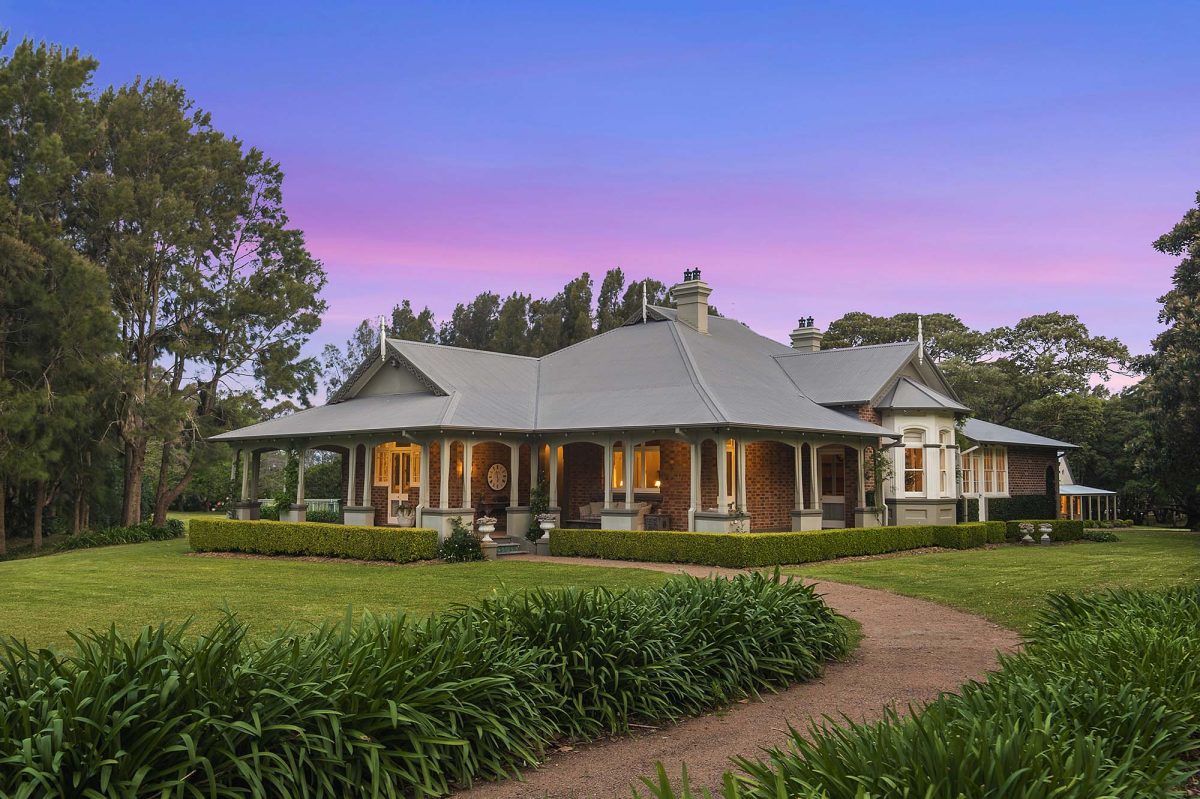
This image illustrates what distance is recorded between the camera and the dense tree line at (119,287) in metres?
27.1

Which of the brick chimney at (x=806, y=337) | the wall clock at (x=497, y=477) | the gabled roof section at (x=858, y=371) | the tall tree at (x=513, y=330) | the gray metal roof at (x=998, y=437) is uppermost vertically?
the tall tree at (x=513, y=330)

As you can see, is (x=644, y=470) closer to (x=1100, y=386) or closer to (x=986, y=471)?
(x=986, y=471)

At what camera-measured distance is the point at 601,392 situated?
956 inches

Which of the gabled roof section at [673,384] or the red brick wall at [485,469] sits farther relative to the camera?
the red brick wall at [485,469]

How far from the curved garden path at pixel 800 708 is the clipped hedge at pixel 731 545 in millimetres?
6198

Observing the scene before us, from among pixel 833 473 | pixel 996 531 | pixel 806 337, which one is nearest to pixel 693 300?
pixel 806 337

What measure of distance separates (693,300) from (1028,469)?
14.9 meters

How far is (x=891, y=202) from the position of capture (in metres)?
19.4

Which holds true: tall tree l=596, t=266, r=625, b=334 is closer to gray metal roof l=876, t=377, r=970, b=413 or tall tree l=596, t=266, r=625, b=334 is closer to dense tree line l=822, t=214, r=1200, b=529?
dense tree line l=822, t=214, r=1200, b=529

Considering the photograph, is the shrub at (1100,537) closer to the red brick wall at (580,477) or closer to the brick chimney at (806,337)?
the brick chimney at (806,337)

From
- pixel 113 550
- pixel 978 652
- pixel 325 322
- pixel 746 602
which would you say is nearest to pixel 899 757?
pixel 746 602

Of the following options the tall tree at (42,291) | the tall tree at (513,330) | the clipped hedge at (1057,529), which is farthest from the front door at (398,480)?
the tall tree at (513,330)

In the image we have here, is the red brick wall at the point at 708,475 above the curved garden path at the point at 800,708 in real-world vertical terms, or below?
above

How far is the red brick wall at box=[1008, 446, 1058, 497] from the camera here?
3156cm
